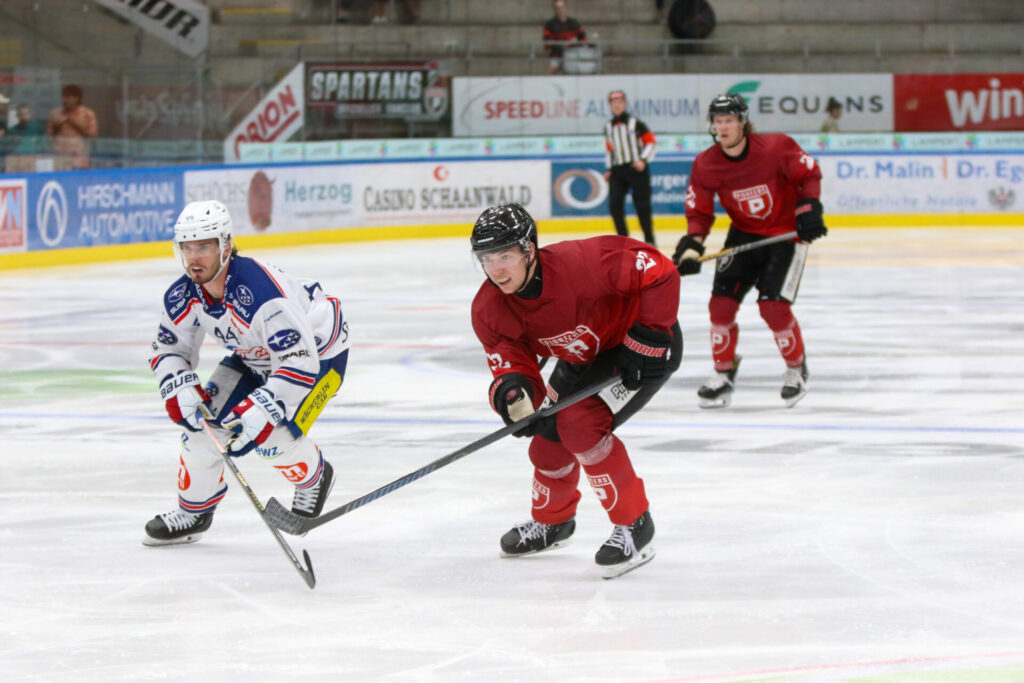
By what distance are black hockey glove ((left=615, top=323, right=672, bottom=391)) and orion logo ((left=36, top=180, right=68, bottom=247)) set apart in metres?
8.99

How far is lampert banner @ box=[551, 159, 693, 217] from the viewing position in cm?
1527

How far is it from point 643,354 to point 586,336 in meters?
0.18

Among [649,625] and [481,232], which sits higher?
[481,232]

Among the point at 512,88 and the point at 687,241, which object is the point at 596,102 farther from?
the point at 687,241

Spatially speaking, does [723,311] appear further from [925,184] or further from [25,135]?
[925,184]

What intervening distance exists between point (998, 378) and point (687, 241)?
1651mm

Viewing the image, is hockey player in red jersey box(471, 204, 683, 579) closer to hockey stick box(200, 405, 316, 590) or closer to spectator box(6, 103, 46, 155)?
hockey stick box(200, 405, 316, 590)

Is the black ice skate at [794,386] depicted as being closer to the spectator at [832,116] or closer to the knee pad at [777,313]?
the knee pad at [777,313]

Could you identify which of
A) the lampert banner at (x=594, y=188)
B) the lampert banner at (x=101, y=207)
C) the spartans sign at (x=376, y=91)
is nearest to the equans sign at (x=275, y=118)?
the spartans sign at (x=376, y=91)

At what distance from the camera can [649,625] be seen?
310cm

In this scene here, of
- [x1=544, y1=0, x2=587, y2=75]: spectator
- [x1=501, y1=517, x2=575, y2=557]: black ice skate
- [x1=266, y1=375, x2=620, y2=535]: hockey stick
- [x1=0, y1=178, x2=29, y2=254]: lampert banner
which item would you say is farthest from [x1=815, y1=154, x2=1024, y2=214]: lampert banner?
[x1=266, y1=375, x2=620, y2=535]: hockey stick

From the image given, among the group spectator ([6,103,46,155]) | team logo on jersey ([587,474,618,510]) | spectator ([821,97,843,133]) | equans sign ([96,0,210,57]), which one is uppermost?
equans sign ([96,0,210,57])

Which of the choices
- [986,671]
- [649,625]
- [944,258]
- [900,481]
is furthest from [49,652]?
[944,258]

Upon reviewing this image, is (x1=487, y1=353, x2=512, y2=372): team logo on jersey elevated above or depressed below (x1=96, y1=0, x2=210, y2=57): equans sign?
below
